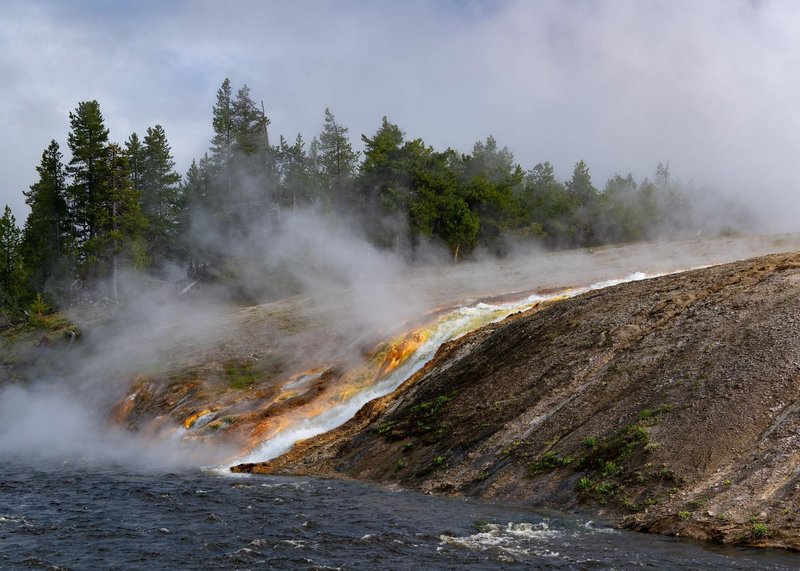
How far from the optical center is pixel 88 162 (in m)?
50.8

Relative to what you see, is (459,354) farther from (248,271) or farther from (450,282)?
(248,271)

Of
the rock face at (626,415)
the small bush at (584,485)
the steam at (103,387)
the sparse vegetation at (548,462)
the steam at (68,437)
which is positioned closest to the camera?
the rock face at (626,415)

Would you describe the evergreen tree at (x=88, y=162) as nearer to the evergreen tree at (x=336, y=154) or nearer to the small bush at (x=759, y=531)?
the evergreen tree at (x=336, y=154)

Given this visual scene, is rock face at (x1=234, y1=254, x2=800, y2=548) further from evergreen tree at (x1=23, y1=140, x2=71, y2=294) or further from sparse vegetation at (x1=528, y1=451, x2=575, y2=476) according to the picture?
evergreen tree at (x1=23, y1=140, x2=71, y2=294)

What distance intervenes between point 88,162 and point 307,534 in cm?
4242

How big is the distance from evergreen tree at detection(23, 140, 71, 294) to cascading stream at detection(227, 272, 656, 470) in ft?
108

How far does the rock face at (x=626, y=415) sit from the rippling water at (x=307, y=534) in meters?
1.01

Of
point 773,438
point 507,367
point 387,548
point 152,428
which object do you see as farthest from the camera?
point 152,428

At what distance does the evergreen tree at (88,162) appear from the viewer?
162ft

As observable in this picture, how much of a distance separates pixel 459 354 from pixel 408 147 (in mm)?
34877

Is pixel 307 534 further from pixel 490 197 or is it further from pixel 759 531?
pixel 490 197

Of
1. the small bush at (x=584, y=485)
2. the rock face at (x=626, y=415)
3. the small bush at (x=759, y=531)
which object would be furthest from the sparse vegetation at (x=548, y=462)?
the small bush at (x=759, y=531)

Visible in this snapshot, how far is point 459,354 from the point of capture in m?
24.1

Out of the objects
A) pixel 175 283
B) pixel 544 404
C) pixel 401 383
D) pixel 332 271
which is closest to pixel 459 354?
pixel 401 383
